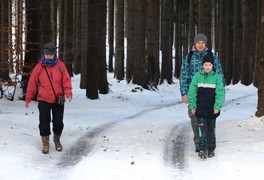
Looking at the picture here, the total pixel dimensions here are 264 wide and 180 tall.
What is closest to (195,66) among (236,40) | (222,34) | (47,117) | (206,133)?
(206,133)

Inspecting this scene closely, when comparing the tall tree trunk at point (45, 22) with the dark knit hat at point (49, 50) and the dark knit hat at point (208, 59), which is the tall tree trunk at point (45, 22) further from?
the dark knit hat at point (208, 59)

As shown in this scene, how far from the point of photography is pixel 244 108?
54.0 feet

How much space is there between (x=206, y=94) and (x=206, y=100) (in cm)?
10

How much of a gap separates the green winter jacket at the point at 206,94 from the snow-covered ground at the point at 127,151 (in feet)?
2.73

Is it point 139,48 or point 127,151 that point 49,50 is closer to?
point 127,151

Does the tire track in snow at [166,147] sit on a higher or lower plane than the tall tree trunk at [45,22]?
lower

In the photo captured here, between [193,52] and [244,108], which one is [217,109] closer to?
[193,52]

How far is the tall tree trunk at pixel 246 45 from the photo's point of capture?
28.5 meters

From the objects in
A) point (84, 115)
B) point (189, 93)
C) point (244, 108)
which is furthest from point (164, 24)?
point (189, 93)

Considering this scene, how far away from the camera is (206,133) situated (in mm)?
7336

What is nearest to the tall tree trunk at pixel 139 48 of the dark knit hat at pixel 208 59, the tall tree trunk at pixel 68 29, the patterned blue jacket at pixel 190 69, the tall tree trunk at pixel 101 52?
the tall tree trunk at pixel 101 52

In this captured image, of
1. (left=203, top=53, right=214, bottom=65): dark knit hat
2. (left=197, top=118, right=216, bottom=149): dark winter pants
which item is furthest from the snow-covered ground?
(left=203, top=53, right=214, bottom=65): dark knit hat

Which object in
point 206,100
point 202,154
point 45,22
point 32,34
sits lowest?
point 202,154

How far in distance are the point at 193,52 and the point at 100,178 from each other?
2.93 meters
